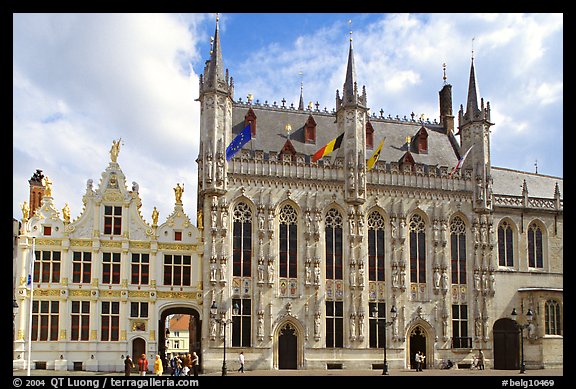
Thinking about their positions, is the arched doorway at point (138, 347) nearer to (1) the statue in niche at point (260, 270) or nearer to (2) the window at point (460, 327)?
(1) the statue in niche at point (260, 270)

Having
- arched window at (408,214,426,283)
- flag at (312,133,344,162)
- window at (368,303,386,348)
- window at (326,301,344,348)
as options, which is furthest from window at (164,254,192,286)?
arched window at (408,214,426,283)

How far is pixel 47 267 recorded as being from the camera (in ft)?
154

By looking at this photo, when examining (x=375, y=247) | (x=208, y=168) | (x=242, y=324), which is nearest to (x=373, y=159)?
(x=375, y=247)

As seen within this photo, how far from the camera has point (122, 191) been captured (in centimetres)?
4884

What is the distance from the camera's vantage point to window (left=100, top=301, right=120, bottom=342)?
4731 cm

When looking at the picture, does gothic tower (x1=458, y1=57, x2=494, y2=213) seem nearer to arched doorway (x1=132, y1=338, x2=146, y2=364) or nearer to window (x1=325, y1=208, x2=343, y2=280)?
window (x1=325, y1=208, x2=343, y2=280)

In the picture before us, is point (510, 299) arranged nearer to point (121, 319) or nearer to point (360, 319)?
point (360, 319)

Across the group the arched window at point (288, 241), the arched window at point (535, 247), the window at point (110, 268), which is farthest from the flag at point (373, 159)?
the window at point (110, 268)

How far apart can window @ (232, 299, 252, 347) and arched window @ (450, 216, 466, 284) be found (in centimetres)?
1588

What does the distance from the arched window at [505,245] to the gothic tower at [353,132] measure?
39.8ft

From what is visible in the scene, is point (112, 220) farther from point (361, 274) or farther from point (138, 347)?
point (361, 274)

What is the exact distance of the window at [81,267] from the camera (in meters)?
47.5

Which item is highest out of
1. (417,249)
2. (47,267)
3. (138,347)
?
(417,249)

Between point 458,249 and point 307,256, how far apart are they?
12.1 meters
